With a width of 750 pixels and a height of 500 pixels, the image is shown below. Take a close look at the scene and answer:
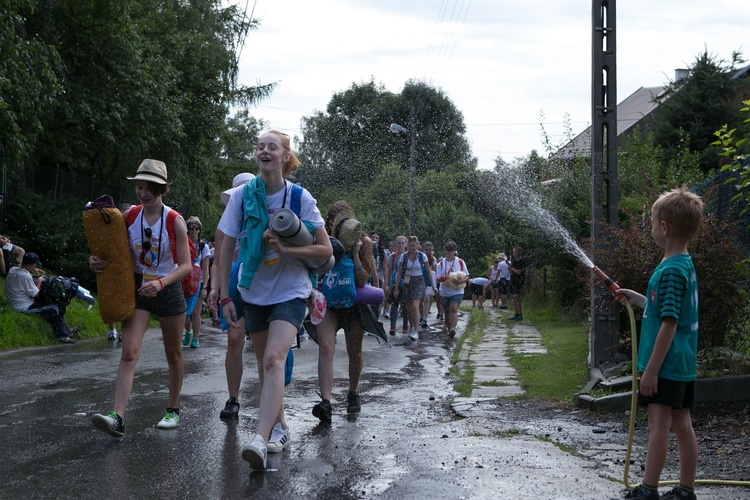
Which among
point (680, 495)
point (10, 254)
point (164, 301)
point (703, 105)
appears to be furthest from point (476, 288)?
point (680, 495)

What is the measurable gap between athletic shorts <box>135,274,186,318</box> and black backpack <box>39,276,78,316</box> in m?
8.74

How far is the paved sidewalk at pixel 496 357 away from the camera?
9406mm

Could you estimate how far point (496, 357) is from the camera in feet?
43.2

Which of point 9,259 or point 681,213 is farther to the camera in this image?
point 9,259

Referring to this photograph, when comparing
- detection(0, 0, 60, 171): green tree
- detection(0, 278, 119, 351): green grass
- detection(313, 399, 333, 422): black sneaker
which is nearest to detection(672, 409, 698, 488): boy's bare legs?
detection(313, 399, 333, 422): black sneaker

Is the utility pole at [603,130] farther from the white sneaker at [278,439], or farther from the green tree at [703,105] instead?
A: the green tree at [703,105]

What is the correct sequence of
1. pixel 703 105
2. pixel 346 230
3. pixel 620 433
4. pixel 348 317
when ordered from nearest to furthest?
pixel 620 433
pixel 346 230
pixel 348 317
pixel 703 105

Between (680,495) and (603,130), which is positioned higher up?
(603,130)

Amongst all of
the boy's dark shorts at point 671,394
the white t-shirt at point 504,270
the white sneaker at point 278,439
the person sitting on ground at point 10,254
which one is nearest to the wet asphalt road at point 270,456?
the white sneaker at point 278,439

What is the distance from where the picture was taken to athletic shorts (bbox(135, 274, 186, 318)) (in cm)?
668

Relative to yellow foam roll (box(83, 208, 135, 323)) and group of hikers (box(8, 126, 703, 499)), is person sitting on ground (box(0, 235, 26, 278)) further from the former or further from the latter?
yellow foam roll (box(83, 208, 135, 323))

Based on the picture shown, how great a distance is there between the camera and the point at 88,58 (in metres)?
20.9

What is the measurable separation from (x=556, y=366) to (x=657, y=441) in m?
6.94

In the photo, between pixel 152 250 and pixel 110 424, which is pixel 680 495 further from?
pixel 152 250
